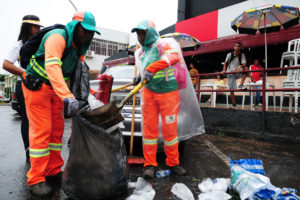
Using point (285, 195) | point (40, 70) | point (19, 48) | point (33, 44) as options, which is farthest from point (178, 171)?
point (19, 48)

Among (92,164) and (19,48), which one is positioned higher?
(19,48)

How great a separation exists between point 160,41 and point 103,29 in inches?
1086

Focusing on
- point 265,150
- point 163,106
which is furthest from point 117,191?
point 265,150

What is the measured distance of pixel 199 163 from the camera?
9.29 feet

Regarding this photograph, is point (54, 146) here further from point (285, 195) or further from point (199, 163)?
point (285, 195)

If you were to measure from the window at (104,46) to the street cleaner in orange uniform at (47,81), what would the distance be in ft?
85.9

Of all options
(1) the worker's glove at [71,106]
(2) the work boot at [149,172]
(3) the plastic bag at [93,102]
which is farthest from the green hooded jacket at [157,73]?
(1) the worker's glove at [71,106]

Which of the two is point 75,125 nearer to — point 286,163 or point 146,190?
point 146,190

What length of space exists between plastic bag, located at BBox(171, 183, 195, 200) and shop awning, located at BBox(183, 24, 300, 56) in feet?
24.3

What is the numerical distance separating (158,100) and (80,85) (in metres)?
0.94

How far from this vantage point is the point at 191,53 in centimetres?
1003

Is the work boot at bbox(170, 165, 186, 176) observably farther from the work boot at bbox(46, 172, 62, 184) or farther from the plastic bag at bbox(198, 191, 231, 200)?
the work boot at bbox(46, 172, 62, 184)

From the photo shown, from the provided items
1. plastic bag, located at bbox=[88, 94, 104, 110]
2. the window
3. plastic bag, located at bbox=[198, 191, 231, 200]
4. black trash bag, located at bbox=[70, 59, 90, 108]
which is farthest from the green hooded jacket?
the window

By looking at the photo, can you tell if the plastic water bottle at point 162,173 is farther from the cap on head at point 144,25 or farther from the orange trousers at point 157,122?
the cap on head at point 144,25
